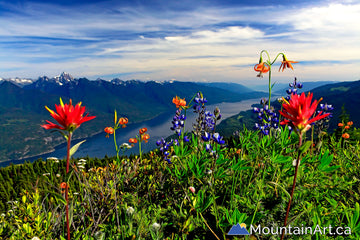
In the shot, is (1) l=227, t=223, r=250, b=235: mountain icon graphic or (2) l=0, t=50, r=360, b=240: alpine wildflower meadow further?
(1) l=227, t=223, r=250, b=235: mountain icon graphic

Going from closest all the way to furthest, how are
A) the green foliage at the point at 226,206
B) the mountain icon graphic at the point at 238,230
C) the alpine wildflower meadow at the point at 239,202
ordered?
the alpine wildflower meadow at the point at 239,202
the mountain icon graphic at the point at 238,230
the green foliage at the point at 226,206

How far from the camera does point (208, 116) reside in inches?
172

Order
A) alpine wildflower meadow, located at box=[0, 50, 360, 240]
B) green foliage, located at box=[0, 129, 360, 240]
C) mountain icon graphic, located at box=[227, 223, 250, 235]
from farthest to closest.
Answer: green foliage, located at box=[0, 129, 360, 240] < mountain icon graphic, located at box=[227, 223, 250, 235] < alpine wildflower meadow, located at box=[0, 50, 360, 240]

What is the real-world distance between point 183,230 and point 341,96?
704ft

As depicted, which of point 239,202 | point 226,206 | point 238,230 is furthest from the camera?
point 226,206

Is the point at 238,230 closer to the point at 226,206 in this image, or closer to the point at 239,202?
the point at 239,202

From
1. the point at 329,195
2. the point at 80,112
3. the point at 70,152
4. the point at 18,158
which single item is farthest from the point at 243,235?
the point at 18,158

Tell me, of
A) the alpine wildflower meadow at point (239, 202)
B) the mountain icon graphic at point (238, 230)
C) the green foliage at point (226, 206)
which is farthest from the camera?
the green foliage at point (226, 206)

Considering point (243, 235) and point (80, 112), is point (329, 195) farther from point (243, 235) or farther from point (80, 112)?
point (80, 112)

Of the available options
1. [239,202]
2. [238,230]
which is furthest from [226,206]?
[238,230]

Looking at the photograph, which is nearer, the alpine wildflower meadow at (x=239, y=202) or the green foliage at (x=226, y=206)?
the alpine wildflower meadow at (x=239, y=202)

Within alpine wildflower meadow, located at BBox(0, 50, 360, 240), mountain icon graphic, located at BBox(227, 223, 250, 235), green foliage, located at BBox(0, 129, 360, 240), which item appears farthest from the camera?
green foliage, located at BBox(0, 129, 360, 240)

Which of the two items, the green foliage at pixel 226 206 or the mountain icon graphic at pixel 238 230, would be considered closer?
the mountain icon graphic at pixel 238 230

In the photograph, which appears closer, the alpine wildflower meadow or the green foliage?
the alpine wildflower meadow
